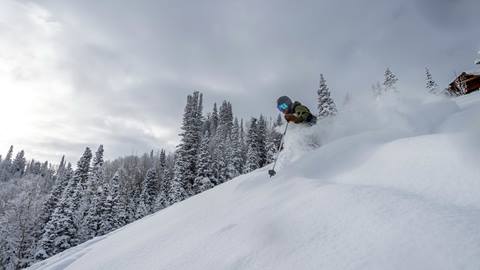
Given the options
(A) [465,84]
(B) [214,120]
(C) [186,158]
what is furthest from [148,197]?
(B) [214,120]

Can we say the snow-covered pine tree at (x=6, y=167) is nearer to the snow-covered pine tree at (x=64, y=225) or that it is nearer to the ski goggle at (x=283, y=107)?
the snow-covered pine tree at (x=64, y=225)

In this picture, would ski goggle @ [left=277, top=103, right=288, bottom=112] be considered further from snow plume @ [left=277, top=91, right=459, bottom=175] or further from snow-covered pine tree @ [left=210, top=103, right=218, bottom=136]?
snow-covered pine tree @ [left=210, top=103, right=218, bottom=136]

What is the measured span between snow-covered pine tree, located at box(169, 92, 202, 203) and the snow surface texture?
1095 inches

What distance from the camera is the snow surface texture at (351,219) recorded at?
188cm

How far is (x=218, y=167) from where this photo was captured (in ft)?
137

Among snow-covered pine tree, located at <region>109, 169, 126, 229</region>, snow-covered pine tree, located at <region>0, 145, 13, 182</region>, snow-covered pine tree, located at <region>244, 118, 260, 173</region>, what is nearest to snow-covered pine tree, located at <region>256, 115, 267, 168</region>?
snow-covered pine tree, located at <region>244, 118, 260, 173</region>

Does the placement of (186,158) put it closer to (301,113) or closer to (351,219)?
(301,113)

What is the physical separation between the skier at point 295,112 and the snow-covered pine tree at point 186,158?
1017 inches

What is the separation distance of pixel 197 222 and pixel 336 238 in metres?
2.87

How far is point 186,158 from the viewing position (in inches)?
1373

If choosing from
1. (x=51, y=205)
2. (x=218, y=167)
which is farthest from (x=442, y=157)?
(x=51, y=205)

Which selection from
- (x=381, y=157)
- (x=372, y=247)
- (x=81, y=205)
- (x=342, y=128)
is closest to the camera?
(x=372, y=247)

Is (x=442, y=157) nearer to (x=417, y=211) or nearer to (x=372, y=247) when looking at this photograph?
(x=417, y=211)

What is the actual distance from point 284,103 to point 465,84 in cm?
2708
